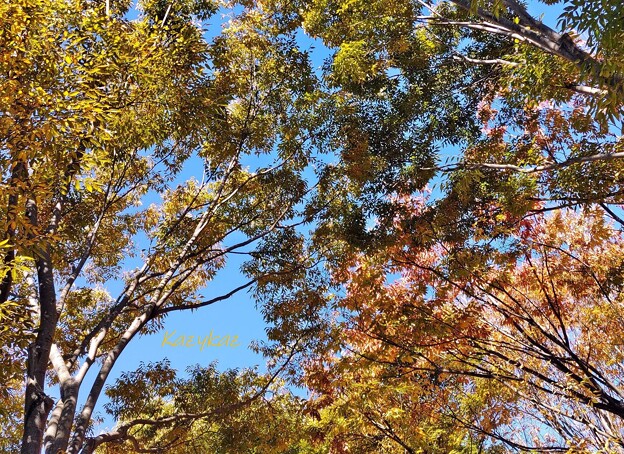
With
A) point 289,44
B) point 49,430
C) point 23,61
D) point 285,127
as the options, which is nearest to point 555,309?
point 285,127

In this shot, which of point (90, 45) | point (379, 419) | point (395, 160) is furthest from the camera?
point (379, 419)

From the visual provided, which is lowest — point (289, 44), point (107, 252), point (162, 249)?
point (162, 249)

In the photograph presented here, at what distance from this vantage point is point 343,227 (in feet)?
26.4

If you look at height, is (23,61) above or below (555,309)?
above

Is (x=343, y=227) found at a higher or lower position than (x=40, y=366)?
higher

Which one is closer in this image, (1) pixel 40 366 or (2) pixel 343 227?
(1) pixel 40 366

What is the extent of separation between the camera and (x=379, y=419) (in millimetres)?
9734

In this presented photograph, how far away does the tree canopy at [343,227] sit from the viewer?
6141 millimetres

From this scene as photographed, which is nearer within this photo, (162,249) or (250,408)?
(162,249)

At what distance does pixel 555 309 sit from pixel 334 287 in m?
3.86

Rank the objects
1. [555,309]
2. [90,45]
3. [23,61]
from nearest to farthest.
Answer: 1. [23,61]
2. [90,45]
3. [555,309]

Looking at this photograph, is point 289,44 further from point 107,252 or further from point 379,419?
point 379,419

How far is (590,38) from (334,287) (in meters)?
6.28

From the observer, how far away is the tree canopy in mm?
6141
